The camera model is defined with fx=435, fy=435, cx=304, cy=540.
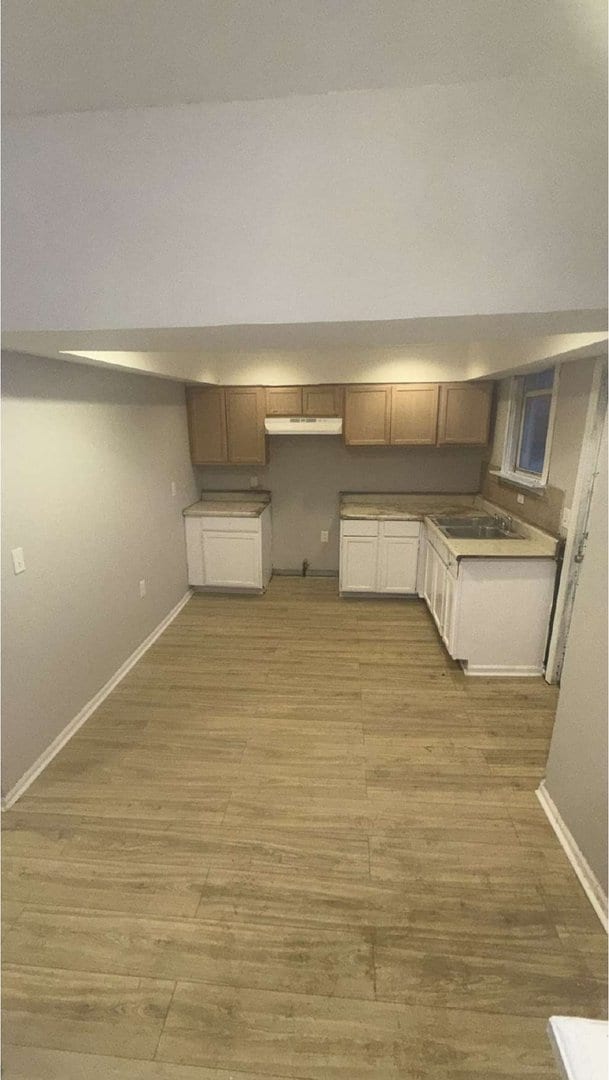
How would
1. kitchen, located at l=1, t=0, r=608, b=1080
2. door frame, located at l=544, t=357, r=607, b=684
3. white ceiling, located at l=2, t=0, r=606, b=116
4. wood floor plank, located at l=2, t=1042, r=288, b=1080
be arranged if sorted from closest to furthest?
white ceiling, located at l=2, t=0, r=606, b=116 < kitchen, located at l=1, t=0, r=608, b=1080 < wood floor plank, located at l=2, t=1042, r=288, b=1080 < door frame, located at l=544, t=357, r=607, b=684

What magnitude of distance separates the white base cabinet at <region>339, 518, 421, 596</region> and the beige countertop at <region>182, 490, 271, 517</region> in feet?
3.07

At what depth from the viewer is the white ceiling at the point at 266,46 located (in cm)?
86

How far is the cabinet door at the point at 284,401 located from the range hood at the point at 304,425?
0.18ft

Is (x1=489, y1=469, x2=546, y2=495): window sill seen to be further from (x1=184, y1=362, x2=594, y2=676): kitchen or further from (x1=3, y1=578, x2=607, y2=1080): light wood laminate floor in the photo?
(x1=3, y1=578, x2=607, y2=1080): light wood laminate floor

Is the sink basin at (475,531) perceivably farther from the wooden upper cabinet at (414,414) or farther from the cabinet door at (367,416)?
the cabinet door at (367,416)

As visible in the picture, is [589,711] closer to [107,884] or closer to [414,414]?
[107,884]

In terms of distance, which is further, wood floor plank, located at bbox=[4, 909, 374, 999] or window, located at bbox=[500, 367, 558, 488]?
window, located at bbox=[500, 367, 558, 488]

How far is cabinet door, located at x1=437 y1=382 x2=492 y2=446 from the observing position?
3.96 m

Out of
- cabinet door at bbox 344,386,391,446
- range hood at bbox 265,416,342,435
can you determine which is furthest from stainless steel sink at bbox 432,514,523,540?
range hood at bbox 265,416,342,435

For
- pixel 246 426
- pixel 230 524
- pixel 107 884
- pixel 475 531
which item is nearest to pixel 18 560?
pixel 107 884

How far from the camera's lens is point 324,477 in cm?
466

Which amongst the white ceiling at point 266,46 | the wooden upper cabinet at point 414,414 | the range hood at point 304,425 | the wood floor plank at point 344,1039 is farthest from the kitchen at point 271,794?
the white ceiling at point 266,46

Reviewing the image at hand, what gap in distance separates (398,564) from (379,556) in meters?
0.20

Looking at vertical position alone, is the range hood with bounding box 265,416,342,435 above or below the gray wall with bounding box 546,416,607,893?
above
